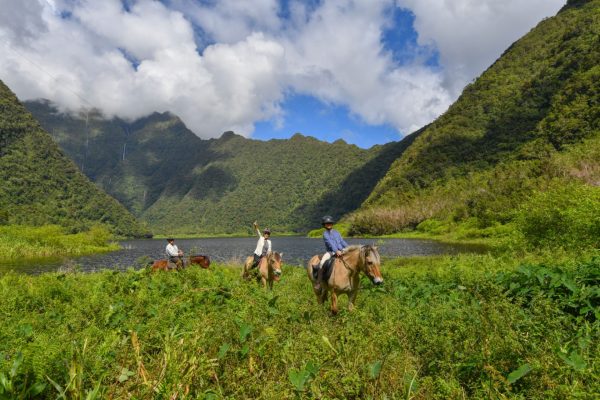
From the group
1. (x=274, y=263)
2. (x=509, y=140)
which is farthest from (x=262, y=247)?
(x=509, y=140)

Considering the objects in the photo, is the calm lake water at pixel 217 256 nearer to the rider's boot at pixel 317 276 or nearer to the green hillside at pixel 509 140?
the rider's boot at pixel 317 276

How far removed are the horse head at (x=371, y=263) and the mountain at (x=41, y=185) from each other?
425ft

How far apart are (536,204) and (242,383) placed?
26061 mm

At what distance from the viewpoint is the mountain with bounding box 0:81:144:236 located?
129m

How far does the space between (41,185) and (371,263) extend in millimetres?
171198

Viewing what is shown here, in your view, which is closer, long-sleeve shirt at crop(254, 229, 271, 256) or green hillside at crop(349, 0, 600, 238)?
long-sleeve shirt at crop(254, 229, 271, 256)

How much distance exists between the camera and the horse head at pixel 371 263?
10.1m

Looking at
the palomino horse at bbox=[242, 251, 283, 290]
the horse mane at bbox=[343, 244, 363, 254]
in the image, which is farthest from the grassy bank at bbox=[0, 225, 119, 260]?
the horse mane at bbox=[343, 244, 363, 254]

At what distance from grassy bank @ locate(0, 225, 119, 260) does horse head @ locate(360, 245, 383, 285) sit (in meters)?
59.0

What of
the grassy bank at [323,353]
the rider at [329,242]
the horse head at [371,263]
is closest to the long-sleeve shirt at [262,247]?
the rider at [329,242]

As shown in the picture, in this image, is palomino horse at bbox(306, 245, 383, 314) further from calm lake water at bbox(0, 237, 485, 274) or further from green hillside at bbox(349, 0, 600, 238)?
green hillside at bbox(349, 0, 600, 238)

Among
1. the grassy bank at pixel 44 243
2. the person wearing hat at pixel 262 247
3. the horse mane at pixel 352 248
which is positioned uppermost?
the horse mane at pixel 352 248

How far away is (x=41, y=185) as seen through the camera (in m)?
145

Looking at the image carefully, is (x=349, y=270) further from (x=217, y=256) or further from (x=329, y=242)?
(x=217, y=256)
